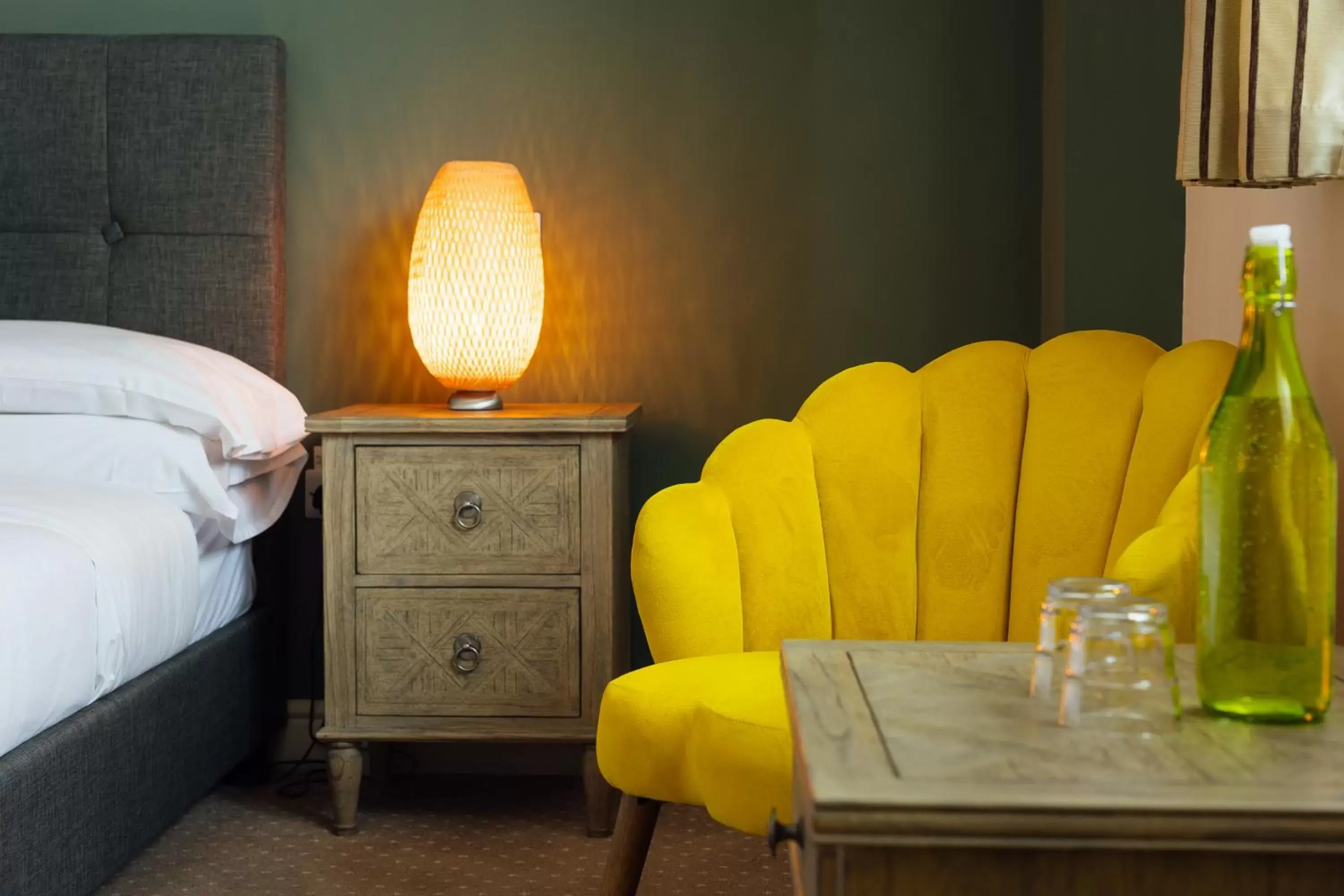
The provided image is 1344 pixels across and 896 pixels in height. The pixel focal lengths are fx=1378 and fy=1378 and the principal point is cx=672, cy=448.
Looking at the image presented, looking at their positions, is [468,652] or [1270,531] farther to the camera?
[468,652]

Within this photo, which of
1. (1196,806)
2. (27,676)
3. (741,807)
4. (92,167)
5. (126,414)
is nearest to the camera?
(1196,806)

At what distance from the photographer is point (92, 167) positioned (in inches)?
93.4

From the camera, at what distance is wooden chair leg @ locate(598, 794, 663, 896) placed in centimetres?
145

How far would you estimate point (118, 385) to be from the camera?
1.97 meters

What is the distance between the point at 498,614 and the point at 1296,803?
60.8 inches

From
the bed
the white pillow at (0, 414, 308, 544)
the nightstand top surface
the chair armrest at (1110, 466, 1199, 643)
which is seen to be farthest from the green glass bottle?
the bed

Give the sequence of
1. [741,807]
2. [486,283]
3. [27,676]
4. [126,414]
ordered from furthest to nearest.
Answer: [486,283]
[126,414]
[27,676]
[741,807]

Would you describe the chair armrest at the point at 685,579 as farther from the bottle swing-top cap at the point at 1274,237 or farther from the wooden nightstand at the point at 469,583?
the bottle swing-top cap at the point at 1274,237

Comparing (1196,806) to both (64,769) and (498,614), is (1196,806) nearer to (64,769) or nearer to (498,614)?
(64,769)

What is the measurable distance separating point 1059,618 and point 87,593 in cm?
120

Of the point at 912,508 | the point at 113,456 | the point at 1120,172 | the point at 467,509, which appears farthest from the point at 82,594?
the point at 1120,172

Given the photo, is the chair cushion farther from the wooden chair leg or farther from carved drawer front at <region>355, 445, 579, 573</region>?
carved drawer front at <region>355, 445, 579, 573</region>

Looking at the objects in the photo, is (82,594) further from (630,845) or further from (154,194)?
(154,194)

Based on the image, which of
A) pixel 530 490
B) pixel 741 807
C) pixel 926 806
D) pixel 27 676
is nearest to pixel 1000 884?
pixel 926 806
